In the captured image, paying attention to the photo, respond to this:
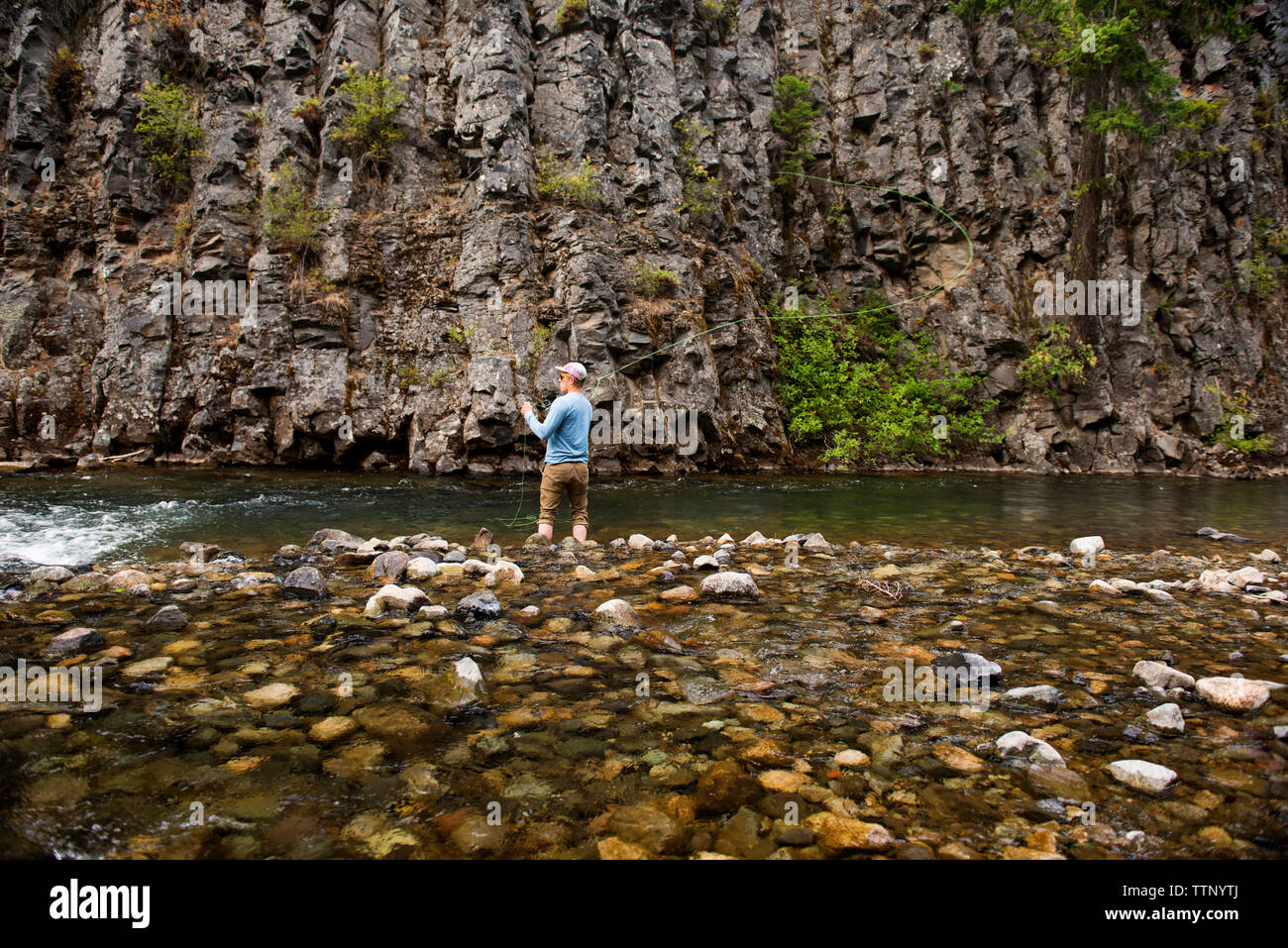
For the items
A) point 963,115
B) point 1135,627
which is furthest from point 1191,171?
point 1135,627

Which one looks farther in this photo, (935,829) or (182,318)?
(182,318)

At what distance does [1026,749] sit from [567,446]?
20.4 feet

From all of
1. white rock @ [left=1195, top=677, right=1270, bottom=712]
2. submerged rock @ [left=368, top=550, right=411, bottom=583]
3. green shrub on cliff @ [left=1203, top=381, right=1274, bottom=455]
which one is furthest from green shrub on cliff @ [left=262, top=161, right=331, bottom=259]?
green shrub on cliff @ [left=1203, top=381, right=1274, bottom=455]

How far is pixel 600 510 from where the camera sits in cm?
973

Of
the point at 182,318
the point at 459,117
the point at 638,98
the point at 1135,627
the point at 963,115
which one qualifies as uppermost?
the point at 963,115

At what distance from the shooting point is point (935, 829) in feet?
5.81

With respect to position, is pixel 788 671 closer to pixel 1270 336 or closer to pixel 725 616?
pixel 725 616

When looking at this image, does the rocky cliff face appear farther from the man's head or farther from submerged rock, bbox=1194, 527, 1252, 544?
submerged rock, bbox=1194, 527, 1252, 544

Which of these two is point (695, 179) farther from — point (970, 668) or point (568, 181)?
point (970, 668)

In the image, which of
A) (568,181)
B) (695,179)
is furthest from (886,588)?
(695,179)

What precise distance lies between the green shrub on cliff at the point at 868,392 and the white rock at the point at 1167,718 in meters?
16.1

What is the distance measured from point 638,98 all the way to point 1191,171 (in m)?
21.8

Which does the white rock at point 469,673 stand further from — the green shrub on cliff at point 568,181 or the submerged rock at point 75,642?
the green shrub on cliff at point 568,181

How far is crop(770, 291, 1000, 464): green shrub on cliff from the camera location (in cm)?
1889
